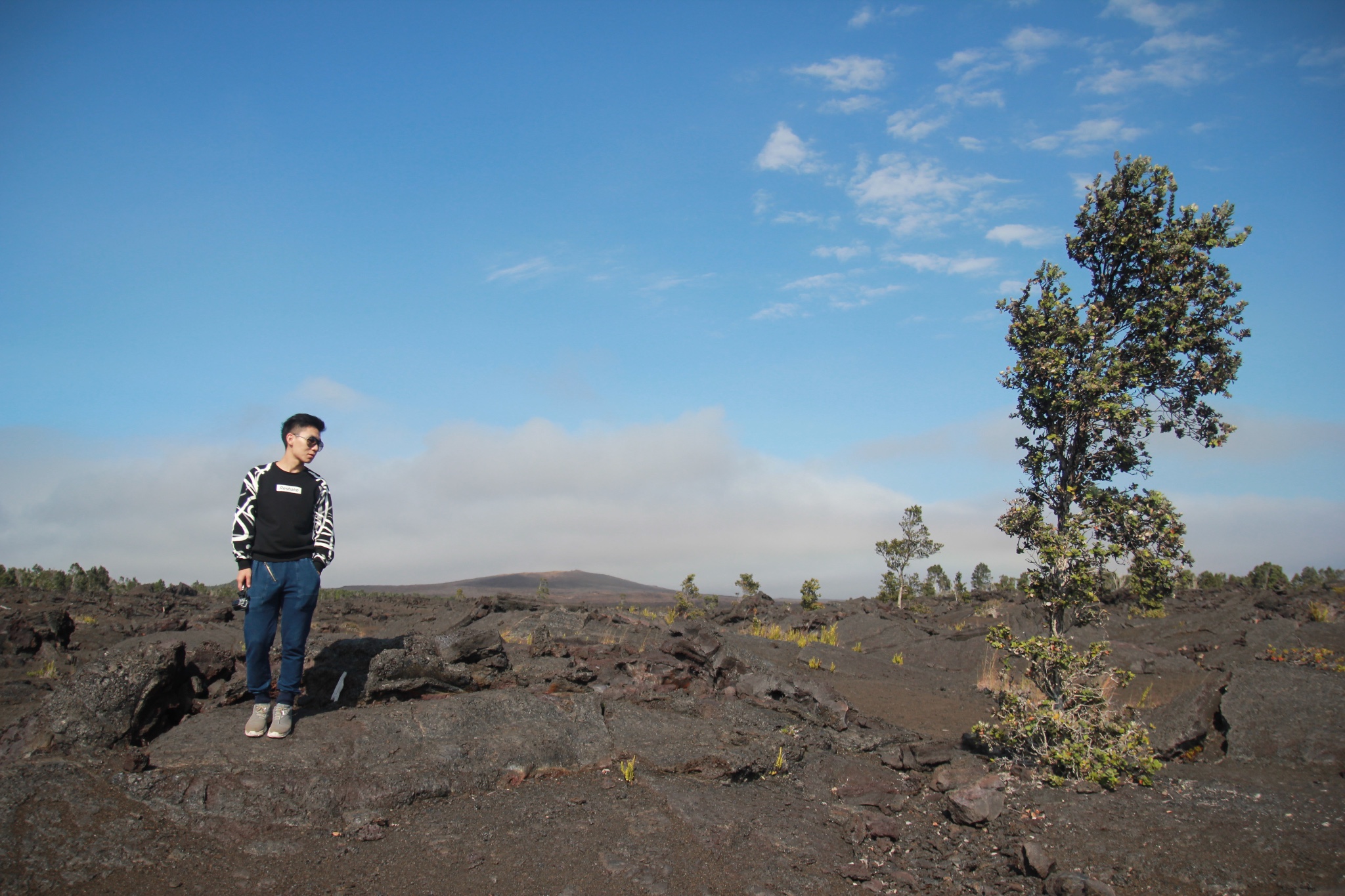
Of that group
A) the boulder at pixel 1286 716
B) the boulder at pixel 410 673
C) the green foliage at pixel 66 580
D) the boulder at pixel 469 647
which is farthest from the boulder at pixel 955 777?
the green foliage at pixel 66 580

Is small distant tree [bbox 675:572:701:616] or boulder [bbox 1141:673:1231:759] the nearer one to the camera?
boulder [bbox 1141:673:1231:759]

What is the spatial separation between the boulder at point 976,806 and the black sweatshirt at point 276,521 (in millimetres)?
5899

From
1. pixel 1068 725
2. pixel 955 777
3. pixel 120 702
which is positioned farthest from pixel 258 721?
pixel 1068 725

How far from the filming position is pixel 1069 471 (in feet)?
30.9

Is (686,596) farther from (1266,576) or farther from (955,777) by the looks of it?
(1266,576)

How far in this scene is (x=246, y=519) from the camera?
5953 mm

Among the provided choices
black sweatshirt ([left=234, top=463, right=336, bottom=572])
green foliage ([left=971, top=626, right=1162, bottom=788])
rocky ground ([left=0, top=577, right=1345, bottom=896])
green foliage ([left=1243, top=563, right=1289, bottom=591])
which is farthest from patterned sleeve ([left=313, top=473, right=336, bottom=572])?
green foliage ([left=1243, top=563, right=1289, bottom=591])

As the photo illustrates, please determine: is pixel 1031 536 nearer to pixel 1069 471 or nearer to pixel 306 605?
pixel 1069 471

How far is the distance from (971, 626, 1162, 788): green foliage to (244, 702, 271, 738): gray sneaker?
6.90m

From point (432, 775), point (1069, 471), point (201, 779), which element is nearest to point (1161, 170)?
point (1069, 471)

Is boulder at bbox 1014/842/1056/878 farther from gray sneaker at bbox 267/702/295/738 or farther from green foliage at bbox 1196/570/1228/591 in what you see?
green foliage at bbox 1196/570/1228/591

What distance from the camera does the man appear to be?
5.80m

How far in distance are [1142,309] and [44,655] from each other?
1887 cm

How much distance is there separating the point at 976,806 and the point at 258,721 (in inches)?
238
